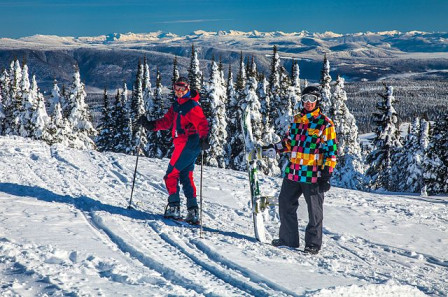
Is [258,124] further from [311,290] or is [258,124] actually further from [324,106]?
[311,290]

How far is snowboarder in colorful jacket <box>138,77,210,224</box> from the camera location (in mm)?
6746

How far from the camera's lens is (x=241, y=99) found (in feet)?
102

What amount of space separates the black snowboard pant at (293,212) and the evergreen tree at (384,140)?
28.0 metres

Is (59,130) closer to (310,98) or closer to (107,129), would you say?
(107,129)

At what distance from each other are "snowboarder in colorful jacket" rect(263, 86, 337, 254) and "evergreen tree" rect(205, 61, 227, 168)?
25.1 metres

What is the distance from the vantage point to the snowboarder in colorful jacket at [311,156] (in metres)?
5.81

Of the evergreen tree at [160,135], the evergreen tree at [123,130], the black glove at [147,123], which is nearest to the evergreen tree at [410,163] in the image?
the evergreen tree at [160,135]

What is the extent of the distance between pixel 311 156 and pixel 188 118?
215 cm

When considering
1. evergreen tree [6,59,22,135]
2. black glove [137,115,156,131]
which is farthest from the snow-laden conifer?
black glove [137,115,156,131]

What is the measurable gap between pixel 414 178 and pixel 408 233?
26465 millimetres

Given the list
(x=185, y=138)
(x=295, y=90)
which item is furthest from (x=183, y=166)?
(x=295, y=90)

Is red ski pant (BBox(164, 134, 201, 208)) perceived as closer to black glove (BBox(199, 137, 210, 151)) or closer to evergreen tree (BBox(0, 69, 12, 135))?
black glove (BBox(199, 137, 210, 151))

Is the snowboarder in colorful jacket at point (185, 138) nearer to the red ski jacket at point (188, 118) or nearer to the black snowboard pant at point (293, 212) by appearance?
the red ski jacket at point (188, 118)

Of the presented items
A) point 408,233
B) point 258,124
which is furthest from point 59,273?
point 258,124
